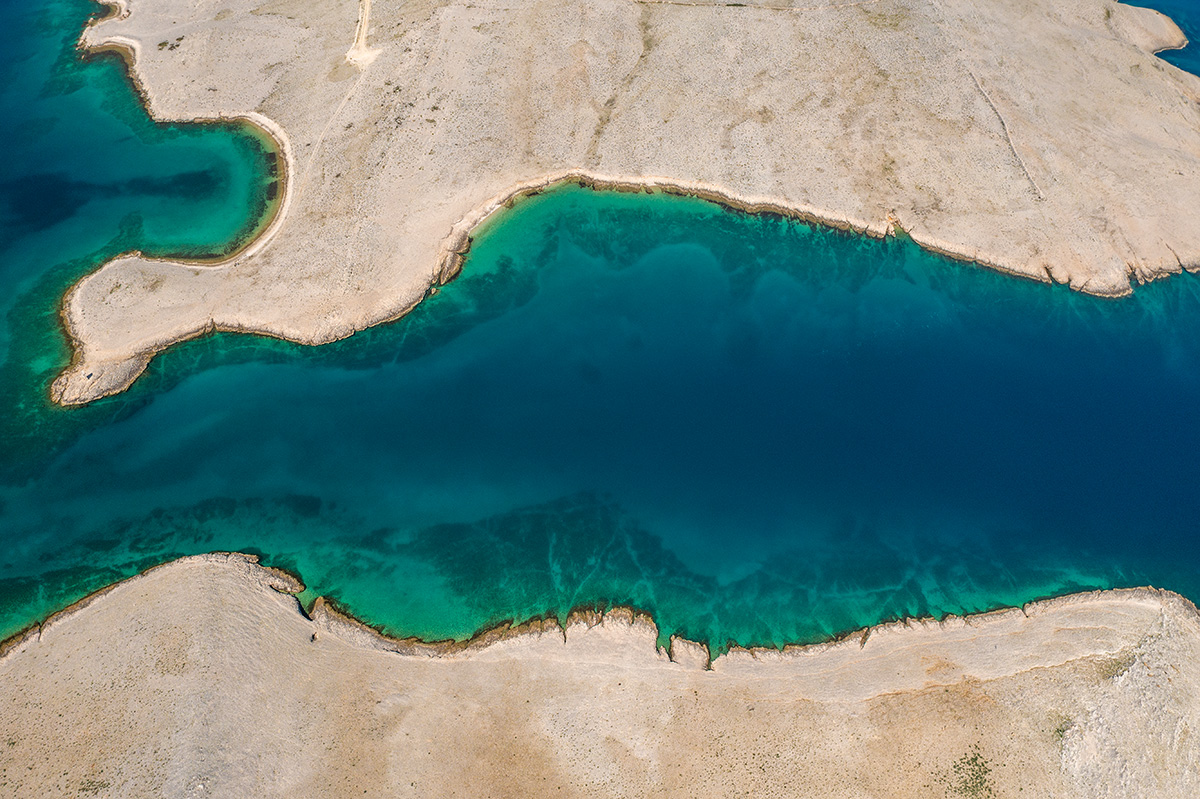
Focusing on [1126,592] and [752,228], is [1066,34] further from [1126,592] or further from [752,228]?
[1126,592]

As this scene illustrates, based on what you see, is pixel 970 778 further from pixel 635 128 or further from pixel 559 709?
pixel 635 128

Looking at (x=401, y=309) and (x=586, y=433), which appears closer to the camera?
(x=586, y=433)

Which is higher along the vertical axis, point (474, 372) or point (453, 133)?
point (453, 133)

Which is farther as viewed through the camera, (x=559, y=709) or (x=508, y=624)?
(x=508, y=624)

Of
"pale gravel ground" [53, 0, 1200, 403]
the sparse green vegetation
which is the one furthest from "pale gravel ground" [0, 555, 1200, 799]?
"pale gravel ground" [53, 0, 1200, 403]

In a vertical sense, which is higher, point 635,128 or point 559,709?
point 635,128

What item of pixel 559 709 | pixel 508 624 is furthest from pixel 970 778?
pixel 508 624

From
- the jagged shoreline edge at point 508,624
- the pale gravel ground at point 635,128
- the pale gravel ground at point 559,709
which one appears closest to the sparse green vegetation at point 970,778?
the pale gravel ground at point 559,709

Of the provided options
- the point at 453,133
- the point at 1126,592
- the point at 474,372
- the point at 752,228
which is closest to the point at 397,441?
the point at 474,372
